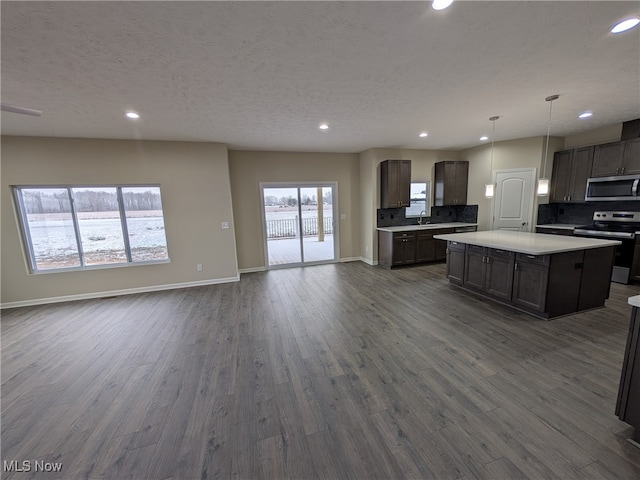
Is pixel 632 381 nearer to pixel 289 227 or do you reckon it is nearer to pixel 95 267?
pixel 289 227

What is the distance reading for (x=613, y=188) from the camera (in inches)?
177

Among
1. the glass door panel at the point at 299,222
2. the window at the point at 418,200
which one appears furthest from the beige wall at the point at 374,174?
the glass door panel at the point at 299,222

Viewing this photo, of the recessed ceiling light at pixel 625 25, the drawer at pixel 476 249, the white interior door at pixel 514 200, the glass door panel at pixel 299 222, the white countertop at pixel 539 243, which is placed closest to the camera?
the recessed ceiling light at pixel 625 25

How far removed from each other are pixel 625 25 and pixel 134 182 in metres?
6.27

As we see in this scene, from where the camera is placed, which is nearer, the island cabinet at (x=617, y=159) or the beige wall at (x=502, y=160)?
the island cabinet at (x=617, y=159)

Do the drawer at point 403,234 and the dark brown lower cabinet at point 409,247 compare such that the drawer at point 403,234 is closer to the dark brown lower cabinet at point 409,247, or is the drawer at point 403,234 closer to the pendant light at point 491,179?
the dark brown lower cabinet at point 409,247

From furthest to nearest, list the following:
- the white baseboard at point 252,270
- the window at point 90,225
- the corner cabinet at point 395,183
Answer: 1. the white baseboard at point 252,270
2. the corner cabinet at point 395,183
3. the window at point 90,225

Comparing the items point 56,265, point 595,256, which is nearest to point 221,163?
point 56,265

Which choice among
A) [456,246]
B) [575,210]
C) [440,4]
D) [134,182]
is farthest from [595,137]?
[134,182]

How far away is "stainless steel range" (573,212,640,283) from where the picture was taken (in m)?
4.15

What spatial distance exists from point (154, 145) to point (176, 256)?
82.1 inches

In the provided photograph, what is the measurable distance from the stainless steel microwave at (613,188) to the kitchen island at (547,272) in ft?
6.26

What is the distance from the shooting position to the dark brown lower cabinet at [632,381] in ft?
5.07

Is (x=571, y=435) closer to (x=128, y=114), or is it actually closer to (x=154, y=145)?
(x=128, y=114)
